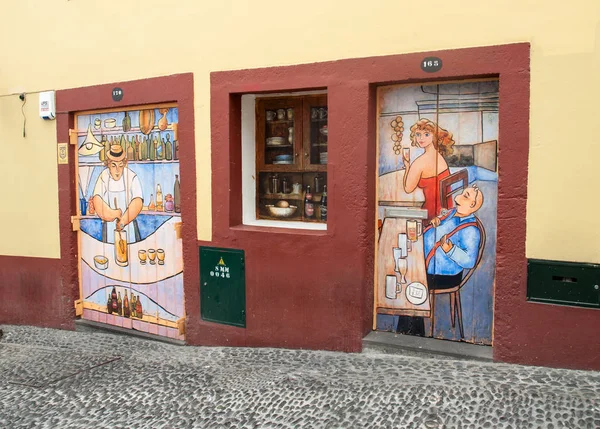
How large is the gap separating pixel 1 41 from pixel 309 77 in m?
4.05

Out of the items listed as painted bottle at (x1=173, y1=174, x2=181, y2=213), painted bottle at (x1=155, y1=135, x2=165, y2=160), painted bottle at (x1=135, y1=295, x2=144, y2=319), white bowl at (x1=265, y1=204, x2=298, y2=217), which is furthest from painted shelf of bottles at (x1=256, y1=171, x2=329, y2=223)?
painted bottle at (x1=135, y1=295, x2=144, y2=319)

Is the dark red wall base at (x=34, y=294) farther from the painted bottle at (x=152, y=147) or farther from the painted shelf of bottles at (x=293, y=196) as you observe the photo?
the painted shelf of bottles at (x=293, y=196)

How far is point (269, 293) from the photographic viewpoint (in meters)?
Result: 5.31

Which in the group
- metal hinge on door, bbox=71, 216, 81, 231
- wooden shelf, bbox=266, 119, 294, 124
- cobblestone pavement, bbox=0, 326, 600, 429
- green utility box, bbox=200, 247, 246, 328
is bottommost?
cobblestone pavement, bbox=0, 326, 600, 429

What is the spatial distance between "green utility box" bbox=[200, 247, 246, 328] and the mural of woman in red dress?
1.68 m

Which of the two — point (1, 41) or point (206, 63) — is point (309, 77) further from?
point (1, 41)

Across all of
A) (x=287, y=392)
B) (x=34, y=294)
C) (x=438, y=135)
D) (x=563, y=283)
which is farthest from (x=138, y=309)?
(x=563, y=283)

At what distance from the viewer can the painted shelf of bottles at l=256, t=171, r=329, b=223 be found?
5.43 metres

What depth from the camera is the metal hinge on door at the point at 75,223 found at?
6.55 m

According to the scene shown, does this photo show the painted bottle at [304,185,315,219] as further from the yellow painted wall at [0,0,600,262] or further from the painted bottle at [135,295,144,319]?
the painted bottle at [135,295,144,319]

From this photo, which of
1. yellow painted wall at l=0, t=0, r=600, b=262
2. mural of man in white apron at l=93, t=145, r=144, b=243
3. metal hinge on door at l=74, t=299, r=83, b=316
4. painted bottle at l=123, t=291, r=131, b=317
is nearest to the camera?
yellow painted wall at l=0, t=0, r=600, b=262

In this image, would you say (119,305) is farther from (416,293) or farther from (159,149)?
(416,293)

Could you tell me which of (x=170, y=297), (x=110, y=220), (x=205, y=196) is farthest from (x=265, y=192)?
(x=110, y=220)

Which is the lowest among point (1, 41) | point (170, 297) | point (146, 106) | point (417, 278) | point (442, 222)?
point (170, 297)
